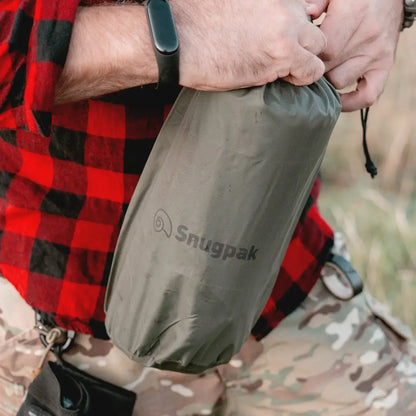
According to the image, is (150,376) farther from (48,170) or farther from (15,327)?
(48,170)

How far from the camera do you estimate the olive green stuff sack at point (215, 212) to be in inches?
46.8

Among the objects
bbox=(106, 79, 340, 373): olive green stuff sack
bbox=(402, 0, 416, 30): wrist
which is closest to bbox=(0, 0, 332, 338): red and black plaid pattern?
bbox=(106, 79, 340, 373): olive green stuff sack

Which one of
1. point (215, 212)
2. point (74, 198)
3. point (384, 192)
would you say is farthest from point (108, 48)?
point (384, 192)

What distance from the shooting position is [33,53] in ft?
3.97

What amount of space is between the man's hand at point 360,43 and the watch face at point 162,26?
0.34m

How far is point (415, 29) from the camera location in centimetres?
501

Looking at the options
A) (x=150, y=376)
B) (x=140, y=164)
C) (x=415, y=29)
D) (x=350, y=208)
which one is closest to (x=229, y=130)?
(x=140, y=164)

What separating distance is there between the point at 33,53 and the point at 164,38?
0.76 feet

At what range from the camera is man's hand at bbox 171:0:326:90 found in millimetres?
1212

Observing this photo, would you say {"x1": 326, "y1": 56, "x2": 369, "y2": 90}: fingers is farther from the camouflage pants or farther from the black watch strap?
the camouflage pants

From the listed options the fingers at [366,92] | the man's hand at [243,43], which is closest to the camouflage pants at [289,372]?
the fingers at [366,92]

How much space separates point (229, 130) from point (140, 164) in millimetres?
421

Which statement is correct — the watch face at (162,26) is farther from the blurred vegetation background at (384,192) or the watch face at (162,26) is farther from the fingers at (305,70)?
the blurred vegetation background at (384,192)

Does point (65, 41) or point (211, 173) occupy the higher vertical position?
point (65, 41)
